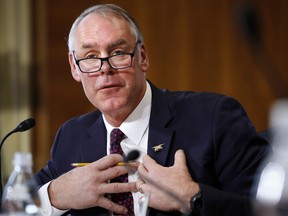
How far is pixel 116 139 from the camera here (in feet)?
7.68

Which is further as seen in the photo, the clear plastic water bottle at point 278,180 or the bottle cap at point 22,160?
the bottle cap at point 22,160

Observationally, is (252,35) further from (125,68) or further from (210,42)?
(210,42)

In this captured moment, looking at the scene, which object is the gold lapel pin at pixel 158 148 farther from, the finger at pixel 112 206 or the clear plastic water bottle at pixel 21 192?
the clear plastic water bottle at pixel 21 192

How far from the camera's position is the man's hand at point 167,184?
1971 millimetres

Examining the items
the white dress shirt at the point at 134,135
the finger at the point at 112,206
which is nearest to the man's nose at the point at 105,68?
the white dress shirt at the point at 134,135

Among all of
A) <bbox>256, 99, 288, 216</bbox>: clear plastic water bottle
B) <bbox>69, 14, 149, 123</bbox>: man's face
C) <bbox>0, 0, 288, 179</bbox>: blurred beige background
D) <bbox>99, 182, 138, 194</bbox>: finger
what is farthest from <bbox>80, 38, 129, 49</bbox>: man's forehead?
<bbox>0, 0, 288, 179</bbox>: blurred beige background

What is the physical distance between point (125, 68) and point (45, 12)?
260 cm

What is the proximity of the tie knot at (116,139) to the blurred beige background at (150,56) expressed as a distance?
240 centimetres

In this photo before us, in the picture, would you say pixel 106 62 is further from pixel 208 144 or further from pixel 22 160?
pixel 22 160

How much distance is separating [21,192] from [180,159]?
1.94ft

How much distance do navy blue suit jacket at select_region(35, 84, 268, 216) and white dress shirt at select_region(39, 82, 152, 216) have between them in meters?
0.04

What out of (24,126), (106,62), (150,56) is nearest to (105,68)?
(106,62)

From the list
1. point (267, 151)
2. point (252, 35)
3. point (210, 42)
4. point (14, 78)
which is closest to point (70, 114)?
point (14, 78)

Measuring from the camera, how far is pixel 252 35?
3.51ft
